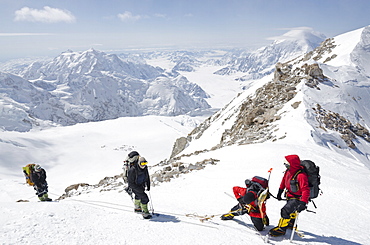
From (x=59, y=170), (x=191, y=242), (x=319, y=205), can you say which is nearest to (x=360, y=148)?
(x=319, y=205)

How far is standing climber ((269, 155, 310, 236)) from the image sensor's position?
16.6 ft

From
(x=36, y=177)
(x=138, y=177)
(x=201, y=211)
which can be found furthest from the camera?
(x=36, y=177)

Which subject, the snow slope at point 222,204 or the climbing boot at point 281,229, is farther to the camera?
the climbing boot at point 281,229

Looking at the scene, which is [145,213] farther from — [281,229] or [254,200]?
[281,229]

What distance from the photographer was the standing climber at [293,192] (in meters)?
5.07

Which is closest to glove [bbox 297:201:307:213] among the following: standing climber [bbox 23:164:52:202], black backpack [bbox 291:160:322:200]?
black backpack [bbox 291:160:322:200]

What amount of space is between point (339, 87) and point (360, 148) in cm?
1147

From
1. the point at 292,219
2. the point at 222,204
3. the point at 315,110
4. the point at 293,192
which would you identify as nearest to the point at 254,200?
the point at 293,192

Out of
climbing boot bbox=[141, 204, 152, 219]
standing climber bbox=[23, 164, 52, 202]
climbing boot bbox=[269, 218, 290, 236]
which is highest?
climbing boot bbox=[269, 218, 290, 236]

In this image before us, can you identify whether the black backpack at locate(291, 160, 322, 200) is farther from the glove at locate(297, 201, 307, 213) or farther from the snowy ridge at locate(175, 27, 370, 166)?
the snowy ridge at locate(175, 27, 370, 166)

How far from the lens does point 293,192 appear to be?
5.28 meters

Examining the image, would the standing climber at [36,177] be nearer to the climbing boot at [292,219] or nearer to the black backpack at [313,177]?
the climbing boot at [292,219]

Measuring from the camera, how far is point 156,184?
11609 mm

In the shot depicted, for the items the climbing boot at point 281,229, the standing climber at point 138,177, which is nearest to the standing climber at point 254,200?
the climbing boot at point 281,229
